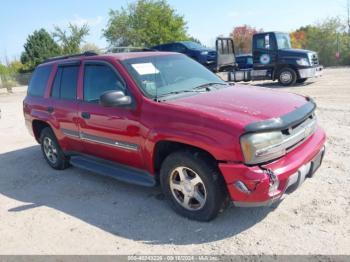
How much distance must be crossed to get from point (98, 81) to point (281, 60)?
11.6 metres

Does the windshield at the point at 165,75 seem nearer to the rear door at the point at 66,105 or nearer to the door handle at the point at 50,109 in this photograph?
the rear door at the point at 66,105

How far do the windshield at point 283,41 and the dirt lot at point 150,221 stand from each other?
399 inches

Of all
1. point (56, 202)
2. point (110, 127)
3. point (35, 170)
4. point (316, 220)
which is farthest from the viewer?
point (35, 170)

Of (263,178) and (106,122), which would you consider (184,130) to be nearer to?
(263,178)

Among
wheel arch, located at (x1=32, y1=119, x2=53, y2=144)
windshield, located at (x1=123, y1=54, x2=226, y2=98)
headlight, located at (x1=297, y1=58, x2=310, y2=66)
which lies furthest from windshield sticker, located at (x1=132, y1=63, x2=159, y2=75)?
headlight, located at (x1=297, y1=58, x2=310, y2=66)

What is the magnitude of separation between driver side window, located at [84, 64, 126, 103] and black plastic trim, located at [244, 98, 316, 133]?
69.6 inches

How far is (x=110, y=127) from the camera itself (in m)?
4.40

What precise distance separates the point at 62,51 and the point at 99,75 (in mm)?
41686

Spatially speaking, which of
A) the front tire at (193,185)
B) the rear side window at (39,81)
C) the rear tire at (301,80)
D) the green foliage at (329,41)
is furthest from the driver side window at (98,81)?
the green foliage at (329,41)

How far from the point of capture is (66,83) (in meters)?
5.32

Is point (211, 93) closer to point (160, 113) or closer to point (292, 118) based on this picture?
point (160, 113)

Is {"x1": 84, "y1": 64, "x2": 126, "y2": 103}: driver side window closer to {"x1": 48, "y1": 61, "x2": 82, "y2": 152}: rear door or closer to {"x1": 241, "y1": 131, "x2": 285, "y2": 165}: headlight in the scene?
{"x1": 48, "y1": 61, "x2": 82, "y2": 152}: rear door

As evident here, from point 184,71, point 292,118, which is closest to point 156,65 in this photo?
point 184,71

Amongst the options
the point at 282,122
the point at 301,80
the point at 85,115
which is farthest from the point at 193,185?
the point at 301,80
